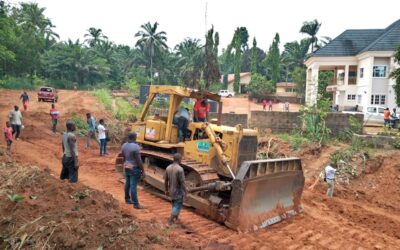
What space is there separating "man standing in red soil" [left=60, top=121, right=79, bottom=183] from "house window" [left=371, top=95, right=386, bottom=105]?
3374 cm

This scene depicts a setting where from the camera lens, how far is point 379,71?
3769cm

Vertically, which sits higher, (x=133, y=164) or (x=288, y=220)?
(x=133, y=164)

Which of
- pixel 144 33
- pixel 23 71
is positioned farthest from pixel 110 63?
pixel 23 71

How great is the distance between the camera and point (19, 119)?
54.1 feet

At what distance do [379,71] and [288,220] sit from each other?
104 ft

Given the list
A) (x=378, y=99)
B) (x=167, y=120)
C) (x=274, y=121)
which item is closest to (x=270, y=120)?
(x=274, y=121)

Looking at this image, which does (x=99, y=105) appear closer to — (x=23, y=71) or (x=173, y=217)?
(x=23, y=71)

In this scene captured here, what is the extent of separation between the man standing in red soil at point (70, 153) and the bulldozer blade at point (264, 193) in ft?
11.0

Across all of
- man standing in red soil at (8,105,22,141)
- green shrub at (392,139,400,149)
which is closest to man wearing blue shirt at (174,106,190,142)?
man standing in red soil at (8,105,22,141)

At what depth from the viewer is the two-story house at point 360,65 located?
37312 mm

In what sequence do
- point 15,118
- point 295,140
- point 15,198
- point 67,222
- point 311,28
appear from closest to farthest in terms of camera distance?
point 67,222 < point 15,198 < point 15,118 < point 295,140 < point 311,28

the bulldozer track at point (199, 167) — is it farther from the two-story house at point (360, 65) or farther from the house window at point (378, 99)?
the house window at point (378, 99)

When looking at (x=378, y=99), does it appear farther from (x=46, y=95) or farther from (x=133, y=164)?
(x=133, y=164)

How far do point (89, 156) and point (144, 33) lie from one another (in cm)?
5379
